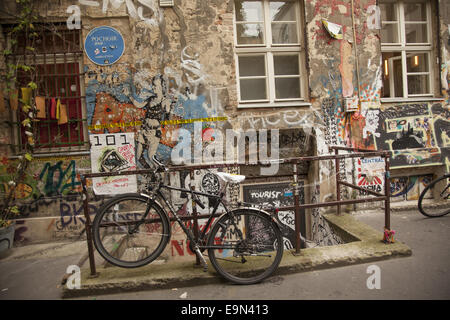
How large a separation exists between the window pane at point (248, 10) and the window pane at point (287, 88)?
1.17 meters

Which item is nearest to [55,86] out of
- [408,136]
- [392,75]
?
[392,75]

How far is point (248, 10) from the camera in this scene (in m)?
5.45

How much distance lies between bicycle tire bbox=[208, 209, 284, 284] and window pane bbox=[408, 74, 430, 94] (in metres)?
4.69

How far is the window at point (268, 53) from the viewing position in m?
5.45

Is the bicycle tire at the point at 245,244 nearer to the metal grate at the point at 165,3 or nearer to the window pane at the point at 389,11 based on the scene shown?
the metal grate at the point at 165,3

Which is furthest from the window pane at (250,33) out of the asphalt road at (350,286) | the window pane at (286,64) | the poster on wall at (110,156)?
the asphalt road at (350,286)

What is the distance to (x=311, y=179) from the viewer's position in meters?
5.63

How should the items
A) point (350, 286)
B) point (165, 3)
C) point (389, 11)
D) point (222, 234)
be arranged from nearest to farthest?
point (350, 286), point (222, 234), point (165, 3), point (389, 11)

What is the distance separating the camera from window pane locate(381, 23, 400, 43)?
225 inches

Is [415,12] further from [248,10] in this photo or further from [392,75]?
[248,10]

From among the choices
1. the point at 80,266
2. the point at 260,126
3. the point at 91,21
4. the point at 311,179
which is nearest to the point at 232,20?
the point at 260,126

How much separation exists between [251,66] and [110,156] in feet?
9.63

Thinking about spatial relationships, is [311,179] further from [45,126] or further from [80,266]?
[45,126]

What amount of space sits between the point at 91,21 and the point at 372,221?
18.3ft
